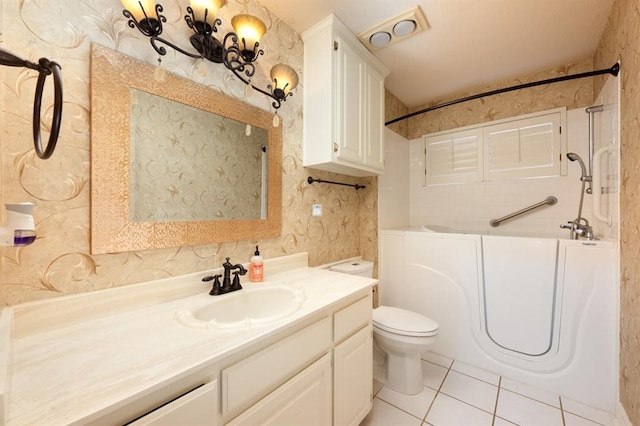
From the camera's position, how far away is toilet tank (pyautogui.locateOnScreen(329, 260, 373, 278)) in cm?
201

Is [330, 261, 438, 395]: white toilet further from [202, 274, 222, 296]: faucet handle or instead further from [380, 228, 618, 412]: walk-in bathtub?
[202, 274, 222, 296]: faucet handle

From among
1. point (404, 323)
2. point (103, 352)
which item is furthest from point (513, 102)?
point (103, 352)

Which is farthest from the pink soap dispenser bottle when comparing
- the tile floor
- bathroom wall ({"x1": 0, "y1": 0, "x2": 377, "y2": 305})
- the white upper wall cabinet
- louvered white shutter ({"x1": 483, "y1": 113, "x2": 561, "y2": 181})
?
louvered white shutter ({"x1": 483, "y1": 113, "x2": 561, "y2": 181})

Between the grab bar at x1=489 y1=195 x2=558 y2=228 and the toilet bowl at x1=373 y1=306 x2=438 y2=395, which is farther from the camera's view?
the grab bar at x1=489 y1=195 x2=558 y2=228

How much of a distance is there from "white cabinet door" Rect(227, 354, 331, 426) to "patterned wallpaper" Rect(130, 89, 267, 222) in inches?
32.2

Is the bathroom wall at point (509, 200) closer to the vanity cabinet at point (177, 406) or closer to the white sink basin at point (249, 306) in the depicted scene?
the white sink basin at point (249, 306)

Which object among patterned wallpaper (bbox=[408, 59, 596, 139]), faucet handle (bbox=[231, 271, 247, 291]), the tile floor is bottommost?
the tile floor

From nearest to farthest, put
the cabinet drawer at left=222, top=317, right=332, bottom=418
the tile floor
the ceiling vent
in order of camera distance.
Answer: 1. the cabinet drawer at left=222, top=317, right=332, bottom=418
2. the tile floor
3. the ceiling vent

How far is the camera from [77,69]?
0.91 meters

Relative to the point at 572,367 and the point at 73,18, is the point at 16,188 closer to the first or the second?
the point at 73,18

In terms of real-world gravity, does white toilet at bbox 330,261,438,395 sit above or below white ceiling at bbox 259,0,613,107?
below

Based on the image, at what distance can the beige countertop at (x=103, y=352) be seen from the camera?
1.70 ft

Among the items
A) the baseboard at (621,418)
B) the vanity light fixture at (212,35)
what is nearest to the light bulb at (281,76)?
the vanity light fixture at (212,35)

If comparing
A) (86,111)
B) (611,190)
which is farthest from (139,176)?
(611,190)
